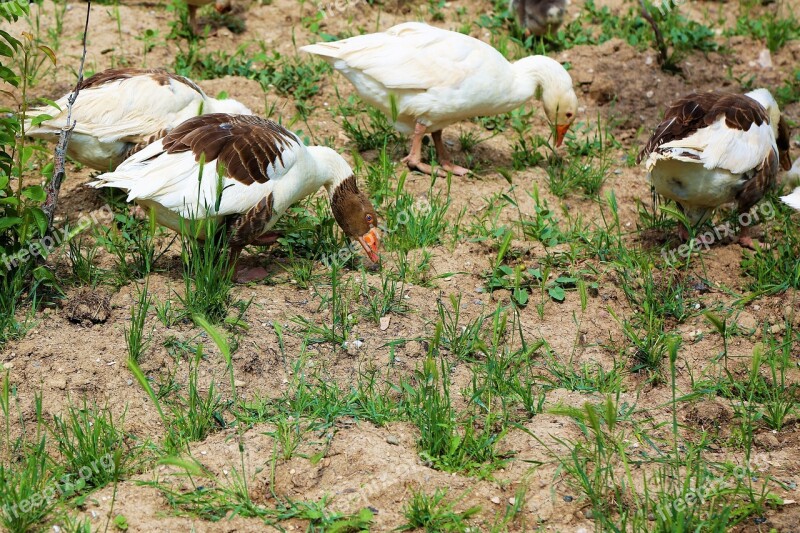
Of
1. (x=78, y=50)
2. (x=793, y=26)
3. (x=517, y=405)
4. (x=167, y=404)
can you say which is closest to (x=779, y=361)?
(x=517, y=405)

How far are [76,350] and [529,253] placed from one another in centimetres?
307

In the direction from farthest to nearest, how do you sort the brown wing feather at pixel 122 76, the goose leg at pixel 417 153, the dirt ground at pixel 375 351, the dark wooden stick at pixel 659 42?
1. the dark wooden stick at pixel 659 42
2. the goose leg at pixel 417 153
3. the brown wing feather at pixel 122 76
4. the dirt ground at pixel 375 351

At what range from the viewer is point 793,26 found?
9.55m

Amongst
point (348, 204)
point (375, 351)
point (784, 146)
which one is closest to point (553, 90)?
point (784, 146)

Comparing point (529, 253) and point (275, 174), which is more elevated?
point (275, 174)

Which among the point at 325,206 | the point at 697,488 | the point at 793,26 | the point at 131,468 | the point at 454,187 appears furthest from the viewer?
the point at 793,26

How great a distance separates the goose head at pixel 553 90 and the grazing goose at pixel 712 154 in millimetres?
1199

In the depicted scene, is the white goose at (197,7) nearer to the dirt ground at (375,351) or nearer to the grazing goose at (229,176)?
the dirt ground at (375,351)

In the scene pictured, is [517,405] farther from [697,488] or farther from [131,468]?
[131,468]

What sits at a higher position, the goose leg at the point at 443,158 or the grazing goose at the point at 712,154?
the grazing goose at the point at 712,154

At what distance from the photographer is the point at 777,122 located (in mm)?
7316

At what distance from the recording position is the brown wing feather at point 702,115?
6137 mm

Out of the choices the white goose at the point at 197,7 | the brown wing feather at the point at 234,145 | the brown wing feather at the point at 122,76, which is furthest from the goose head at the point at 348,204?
the white goose at the point at 197,7
